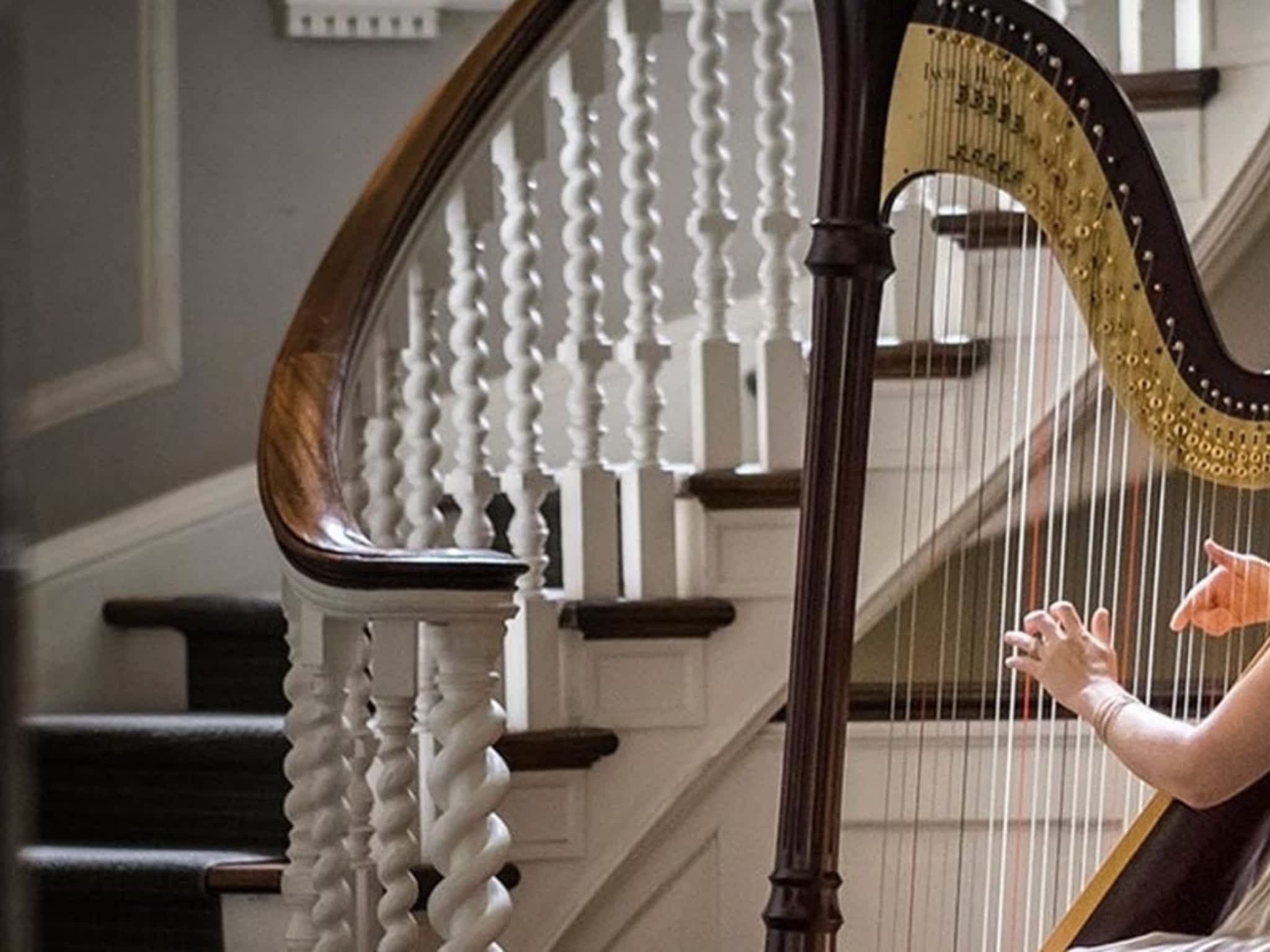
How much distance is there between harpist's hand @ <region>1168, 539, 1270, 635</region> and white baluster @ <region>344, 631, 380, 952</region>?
93 centimetres

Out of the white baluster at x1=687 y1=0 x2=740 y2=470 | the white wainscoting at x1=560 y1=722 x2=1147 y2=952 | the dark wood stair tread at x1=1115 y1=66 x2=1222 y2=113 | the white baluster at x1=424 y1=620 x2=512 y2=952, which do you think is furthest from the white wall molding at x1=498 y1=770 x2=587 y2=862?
the dark wood stair tread at x1=1115 y1=66 x2=1222 y2=113

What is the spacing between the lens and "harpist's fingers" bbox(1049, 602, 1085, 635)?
1.91m

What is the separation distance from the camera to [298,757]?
2.24 meters

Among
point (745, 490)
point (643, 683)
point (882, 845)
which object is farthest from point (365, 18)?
point (882, 845)

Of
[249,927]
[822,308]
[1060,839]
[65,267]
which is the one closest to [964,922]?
[1060,839]

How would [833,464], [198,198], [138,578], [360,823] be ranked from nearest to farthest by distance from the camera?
[833,464] → [360,823] → [138,578] → [198,198]

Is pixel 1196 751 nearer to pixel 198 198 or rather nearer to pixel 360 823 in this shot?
pixel 360 823

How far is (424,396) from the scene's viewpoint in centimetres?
281

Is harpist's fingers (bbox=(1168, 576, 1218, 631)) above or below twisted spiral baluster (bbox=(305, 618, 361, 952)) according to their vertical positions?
above

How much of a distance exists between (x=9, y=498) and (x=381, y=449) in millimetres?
2300

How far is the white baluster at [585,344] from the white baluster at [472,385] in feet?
0.49

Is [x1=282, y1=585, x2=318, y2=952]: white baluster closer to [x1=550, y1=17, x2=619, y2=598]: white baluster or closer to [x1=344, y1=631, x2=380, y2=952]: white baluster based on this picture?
[x1=344, y1=631, x2=380, y2=952]: white baluster

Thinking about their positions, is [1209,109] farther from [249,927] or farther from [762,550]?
[249,927]

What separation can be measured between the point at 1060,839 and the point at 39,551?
2188 mm
